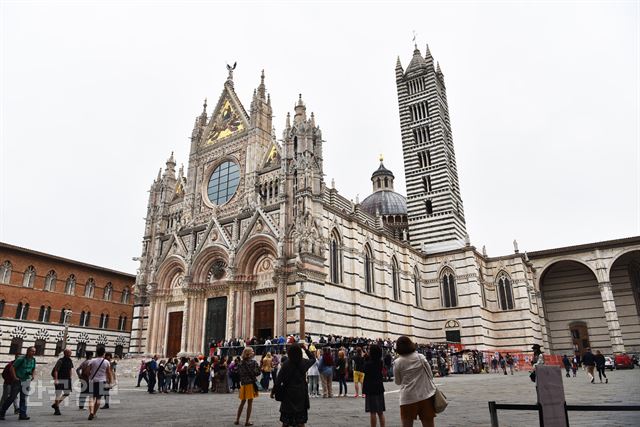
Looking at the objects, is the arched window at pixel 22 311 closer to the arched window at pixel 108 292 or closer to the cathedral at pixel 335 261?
the arched window at pixel 108 292

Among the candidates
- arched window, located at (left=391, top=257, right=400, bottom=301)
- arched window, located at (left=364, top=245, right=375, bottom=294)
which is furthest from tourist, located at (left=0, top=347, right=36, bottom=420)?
arched window, located at (left=391, top=257, right=400, bottom=301)

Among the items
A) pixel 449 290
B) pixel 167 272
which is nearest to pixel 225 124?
pixel 167 272

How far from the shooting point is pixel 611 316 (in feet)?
120

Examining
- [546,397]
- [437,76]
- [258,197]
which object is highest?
[437,76]

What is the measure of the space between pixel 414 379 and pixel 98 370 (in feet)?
24.5

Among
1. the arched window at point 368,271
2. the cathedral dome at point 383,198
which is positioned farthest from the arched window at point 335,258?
the cathedral dome at point 383,198

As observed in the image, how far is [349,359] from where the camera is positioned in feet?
59.9

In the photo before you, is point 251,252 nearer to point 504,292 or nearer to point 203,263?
point 203,263

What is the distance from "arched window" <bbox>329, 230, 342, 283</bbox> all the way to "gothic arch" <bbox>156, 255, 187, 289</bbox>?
1083cm

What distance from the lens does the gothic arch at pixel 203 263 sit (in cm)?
2797

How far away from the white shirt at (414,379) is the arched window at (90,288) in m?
38.1

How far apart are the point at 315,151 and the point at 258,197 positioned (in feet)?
14.9

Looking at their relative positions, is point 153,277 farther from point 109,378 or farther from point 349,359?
point 109,378

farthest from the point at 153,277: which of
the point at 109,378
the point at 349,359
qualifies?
the point at 109,378
